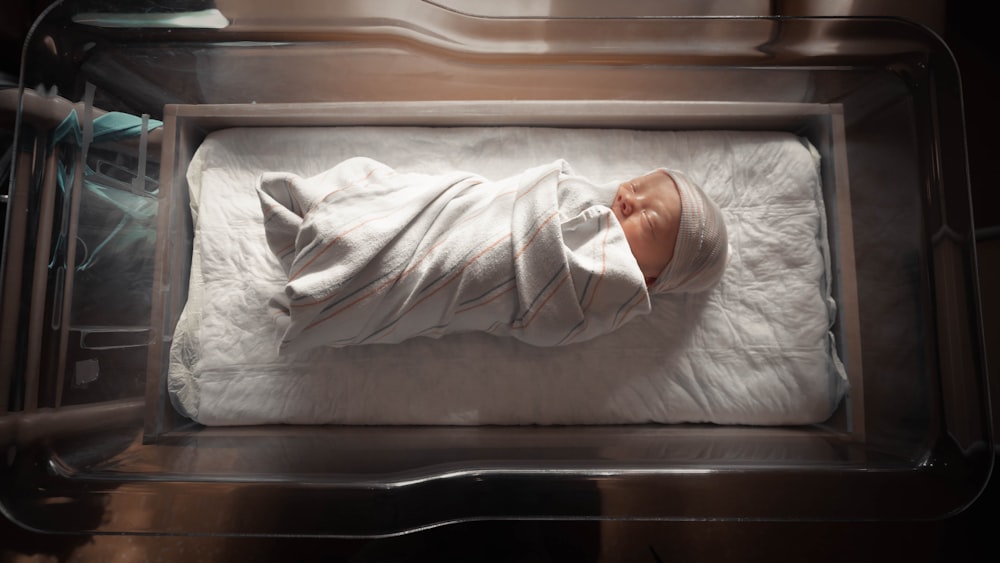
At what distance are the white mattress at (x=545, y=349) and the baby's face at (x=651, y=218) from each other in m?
0.11

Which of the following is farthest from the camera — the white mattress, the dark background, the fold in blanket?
the dark background

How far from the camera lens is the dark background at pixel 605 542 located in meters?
1.01

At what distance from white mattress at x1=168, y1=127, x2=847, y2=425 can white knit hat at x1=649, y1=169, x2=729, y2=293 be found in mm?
75

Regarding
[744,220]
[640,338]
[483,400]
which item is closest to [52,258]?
[483,400]

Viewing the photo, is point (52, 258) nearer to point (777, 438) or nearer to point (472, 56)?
point (472, 56)

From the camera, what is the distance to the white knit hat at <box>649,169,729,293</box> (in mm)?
830

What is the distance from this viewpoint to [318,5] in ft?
2.92

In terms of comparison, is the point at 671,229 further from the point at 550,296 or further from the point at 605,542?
the point at 605,542

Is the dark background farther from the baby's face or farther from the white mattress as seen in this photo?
A: the baby's face

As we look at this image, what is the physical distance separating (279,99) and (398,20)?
270mm

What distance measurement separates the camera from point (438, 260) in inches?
31.8

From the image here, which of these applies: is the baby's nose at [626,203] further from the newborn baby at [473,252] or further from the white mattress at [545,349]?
the white mattress at [545,349]

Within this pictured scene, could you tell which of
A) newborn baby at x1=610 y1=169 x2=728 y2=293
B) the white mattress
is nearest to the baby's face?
newborn baby at x1=610 y1=169 x2=728 y2=293

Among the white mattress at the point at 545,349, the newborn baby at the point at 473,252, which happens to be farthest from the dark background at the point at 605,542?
the newborn baby at the point at 473,252
